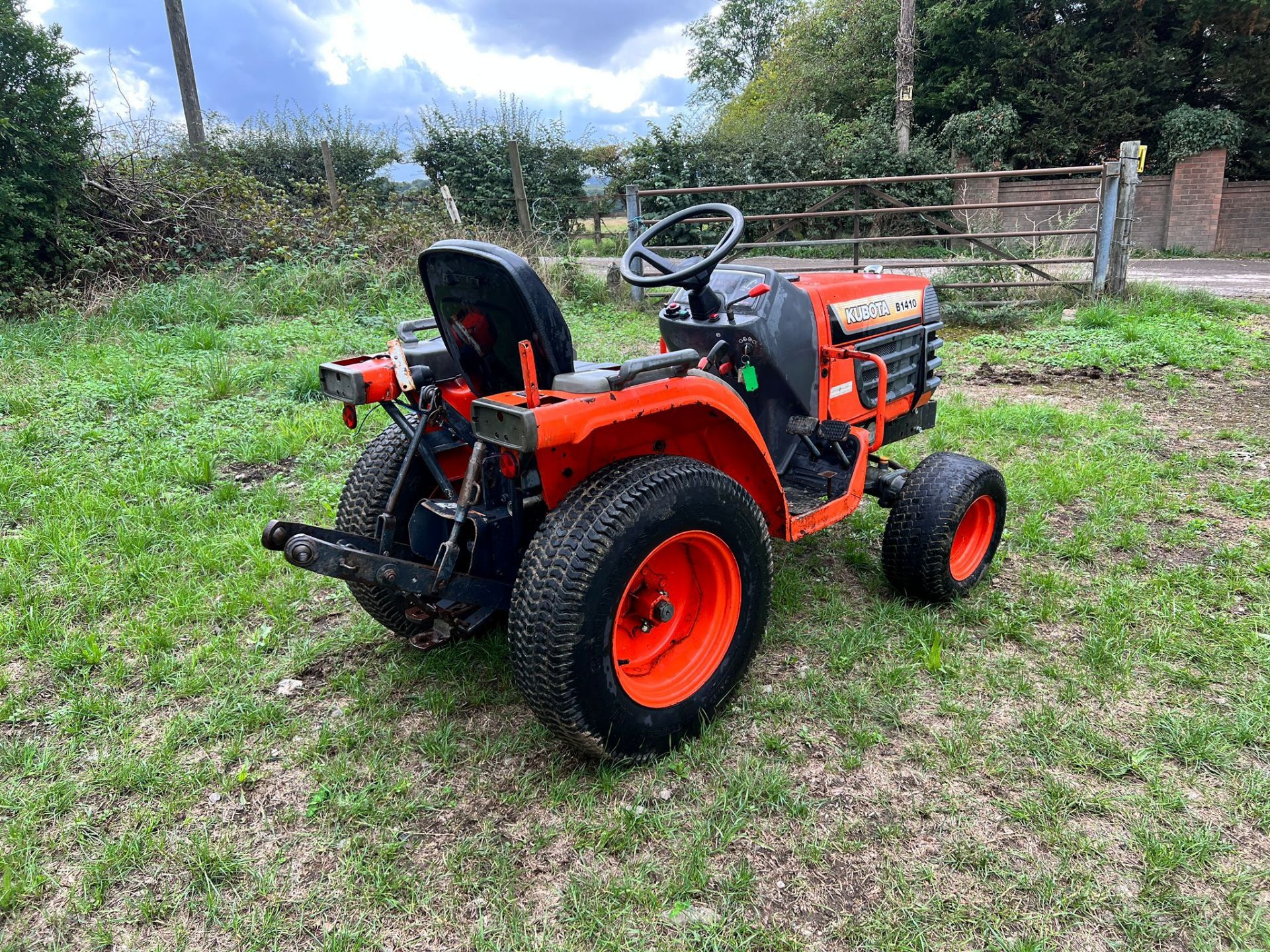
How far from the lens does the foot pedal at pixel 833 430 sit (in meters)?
2.88

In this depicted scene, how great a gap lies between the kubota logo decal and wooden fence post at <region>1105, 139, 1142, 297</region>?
214 inches

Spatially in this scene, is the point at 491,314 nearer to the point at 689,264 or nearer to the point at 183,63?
the point at 689,264

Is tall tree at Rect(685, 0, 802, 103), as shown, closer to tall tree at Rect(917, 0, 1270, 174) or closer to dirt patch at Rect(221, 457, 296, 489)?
tall tree at Rect(917, 0, 1270, 174)

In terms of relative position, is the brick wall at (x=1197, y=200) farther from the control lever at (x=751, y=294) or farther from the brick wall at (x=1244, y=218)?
the control lever at (x=751, y=294)

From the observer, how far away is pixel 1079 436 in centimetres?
457

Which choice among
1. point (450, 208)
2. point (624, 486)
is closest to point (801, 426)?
point (624, 486)

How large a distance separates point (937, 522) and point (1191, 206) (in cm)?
1775

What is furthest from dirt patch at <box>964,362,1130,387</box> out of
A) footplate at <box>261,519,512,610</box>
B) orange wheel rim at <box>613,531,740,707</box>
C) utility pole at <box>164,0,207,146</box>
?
utility pole at <box>164,0,207,146</box>

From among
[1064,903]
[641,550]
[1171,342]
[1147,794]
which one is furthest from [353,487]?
[1171,342]

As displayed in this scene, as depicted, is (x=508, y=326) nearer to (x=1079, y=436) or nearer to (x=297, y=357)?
(x=1079, y=436)

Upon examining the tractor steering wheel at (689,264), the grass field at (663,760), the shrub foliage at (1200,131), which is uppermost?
the shrub foliage at (1200,131)

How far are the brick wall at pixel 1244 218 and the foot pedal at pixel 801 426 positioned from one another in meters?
18.0

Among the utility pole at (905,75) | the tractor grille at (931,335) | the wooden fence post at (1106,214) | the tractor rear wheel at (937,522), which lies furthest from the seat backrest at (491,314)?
the utility pole at (905,75)

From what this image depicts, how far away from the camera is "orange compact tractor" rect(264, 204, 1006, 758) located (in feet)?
6.19
